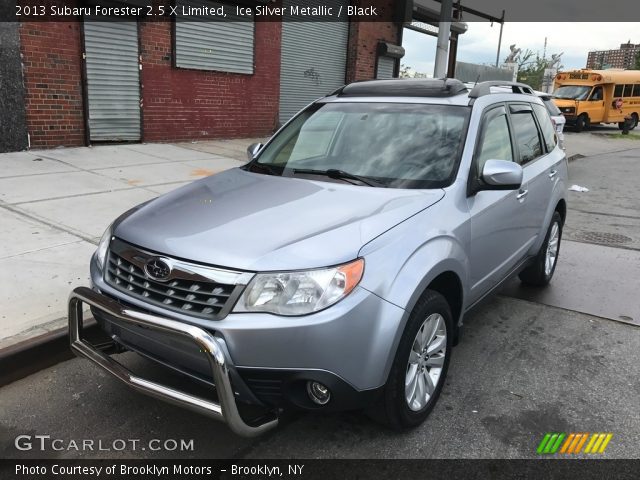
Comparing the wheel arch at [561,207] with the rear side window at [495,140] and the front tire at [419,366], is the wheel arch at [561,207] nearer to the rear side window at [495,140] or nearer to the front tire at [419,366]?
the rear side window at [495,140]

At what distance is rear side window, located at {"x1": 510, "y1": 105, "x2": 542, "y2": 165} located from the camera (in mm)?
4316

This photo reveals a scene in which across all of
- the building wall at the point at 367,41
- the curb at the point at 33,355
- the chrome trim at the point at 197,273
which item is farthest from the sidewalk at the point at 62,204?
the building wall at the point at 367,41

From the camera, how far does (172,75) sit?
11312 mm

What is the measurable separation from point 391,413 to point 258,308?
90 cm

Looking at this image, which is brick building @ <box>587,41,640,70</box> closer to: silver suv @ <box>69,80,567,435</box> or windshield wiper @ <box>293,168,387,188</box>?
silver suv @ <box>69,80,567,435</box>

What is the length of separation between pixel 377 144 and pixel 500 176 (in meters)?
0.81

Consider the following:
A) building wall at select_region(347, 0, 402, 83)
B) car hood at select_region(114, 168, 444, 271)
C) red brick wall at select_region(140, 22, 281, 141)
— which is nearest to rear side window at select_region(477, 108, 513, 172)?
car hood at select_region(114, 168, 444, 271)

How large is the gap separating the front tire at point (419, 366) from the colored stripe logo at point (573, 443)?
0.60 meters

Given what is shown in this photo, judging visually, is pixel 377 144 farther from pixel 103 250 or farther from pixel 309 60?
pixel 309 60

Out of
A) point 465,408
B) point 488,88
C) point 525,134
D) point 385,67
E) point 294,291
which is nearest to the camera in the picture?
point 294,291

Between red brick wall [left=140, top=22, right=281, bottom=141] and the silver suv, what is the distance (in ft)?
25.9

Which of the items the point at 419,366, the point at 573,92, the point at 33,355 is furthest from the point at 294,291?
the point at 573,92

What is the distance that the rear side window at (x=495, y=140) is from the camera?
3.67 m

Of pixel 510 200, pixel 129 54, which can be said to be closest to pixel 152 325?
pixel 510 200
